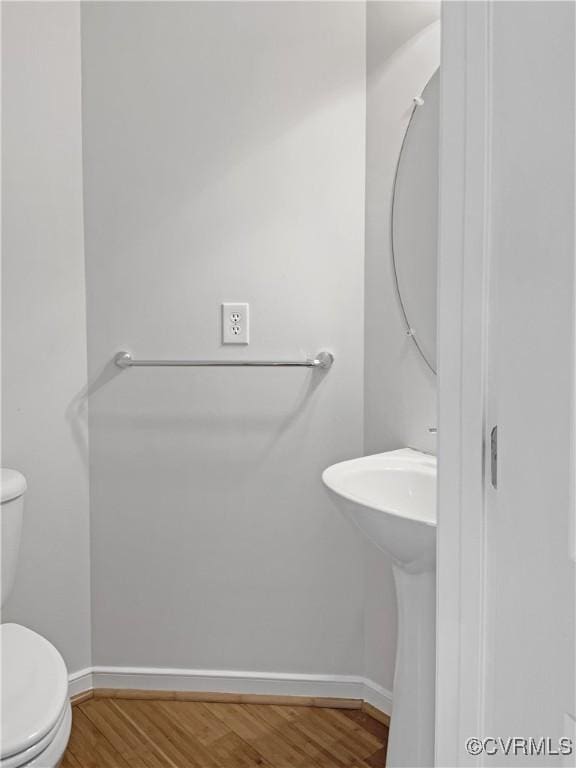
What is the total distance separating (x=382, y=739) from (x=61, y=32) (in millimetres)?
2072

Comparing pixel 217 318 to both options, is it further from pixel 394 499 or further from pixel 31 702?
pixel 31 702

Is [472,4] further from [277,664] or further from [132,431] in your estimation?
[277,664]

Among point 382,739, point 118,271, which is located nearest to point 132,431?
point 118,271

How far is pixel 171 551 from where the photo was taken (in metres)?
2.13

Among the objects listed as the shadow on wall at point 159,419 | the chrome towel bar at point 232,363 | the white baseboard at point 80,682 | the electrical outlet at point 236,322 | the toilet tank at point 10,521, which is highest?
the electrical outlet at point 236,322

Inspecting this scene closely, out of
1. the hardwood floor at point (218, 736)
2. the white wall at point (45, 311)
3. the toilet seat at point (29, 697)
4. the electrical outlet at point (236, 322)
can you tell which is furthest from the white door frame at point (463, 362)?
the white wall at point (45, 311)

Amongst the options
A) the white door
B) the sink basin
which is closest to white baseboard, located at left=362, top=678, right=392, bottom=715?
the sink basin

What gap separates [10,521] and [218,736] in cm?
79

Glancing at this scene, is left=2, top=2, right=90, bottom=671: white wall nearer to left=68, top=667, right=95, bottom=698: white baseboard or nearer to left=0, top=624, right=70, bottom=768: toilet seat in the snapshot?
left=68, top=667, right=95, bottom=698: white baseboard

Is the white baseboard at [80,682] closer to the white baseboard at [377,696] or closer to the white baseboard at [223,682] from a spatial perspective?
the white baseboard at [223,682]

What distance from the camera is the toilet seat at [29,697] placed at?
1290 millimetres

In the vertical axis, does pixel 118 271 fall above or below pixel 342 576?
above

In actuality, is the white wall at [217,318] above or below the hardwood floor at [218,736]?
above

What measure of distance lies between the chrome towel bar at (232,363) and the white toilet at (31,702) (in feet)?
1.63
